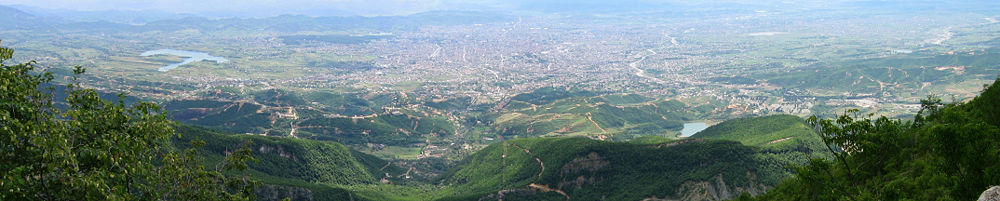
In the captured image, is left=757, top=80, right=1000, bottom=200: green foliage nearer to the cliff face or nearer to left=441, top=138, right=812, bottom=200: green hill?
the cliff face

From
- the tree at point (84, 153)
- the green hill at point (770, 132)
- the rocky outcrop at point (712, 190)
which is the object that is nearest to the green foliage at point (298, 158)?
the rocky outcrop at point (712, 190)

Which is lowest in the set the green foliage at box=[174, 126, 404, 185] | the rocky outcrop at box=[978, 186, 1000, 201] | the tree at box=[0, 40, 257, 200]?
the green foliage at box=[174, 126, 404, 185]

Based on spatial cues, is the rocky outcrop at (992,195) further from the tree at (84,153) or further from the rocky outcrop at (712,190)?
the rocky outcrop at (712,190)

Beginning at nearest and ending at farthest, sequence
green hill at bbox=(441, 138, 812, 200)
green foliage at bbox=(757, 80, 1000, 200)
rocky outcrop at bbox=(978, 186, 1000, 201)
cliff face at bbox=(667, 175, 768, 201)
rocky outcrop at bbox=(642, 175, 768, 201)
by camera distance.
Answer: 1. rocky outcrop at bbox=(978, 186, 1000, 201)
2. green foliage at bbox=(757, 80, 1000, 200)
3. cliff face at bbox=(667, 175, 768, 201)
4. rocky outcrop at bbox=(642, 175, 768, 201)
5. green hill at bbox=(441, 138, 812, 200)

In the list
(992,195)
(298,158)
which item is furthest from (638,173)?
(992,195)

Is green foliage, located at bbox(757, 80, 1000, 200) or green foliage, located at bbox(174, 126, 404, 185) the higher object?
green foliage, located at bbox(757, 80, 1000, 200)

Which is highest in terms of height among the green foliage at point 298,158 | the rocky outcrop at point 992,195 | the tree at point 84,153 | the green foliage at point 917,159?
the tree at point 84,153

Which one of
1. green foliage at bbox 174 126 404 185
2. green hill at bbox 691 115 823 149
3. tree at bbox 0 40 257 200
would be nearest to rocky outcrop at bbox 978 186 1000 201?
tree at bbox 0 40 257 200
